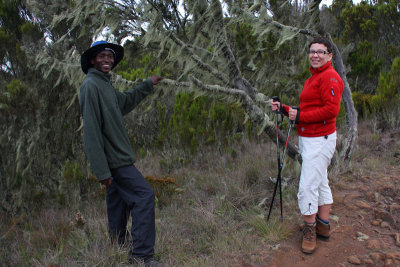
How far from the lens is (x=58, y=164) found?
435cm

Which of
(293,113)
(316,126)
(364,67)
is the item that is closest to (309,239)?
(316,126)

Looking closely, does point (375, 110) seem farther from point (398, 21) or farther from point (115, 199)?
point (115, 199)

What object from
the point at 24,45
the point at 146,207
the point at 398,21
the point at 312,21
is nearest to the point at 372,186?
the point at 312,21

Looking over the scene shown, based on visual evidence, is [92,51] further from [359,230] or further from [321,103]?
[359,230]

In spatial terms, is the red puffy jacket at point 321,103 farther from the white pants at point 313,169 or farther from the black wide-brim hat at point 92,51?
the black wide-brim hat at point 92,51

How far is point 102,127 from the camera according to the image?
2.47m

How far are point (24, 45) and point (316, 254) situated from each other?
4.30m

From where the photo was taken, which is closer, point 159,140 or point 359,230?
point 359,230

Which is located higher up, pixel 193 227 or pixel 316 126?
pixel 316 126

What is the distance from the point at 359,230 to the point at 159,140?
3799 mm

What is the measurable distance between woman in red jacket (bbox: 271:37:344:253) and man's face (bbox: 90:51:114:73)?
164cm

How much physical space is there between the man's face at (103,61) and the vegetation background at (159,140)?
2.49ft

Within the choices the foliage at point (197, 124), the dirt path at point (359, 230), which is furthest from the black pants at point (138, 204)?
the foliage at point (197, 124)

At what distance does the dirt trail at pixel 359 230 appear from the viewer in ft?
8.55
